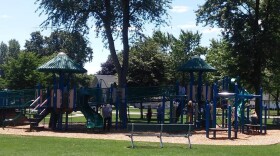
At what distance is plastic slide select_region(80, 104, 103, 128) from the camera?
2917cm

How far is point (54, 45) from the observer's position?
324ft

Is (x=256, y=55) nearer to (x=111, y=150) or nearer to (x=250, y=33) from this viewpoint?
(x=250, y=33)

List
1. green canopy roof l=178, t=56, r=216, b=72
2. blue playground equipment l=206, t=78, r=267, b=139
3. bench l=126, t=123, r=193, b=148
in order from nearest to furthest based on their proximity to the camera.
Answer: bench l=126, t=123, r=193, b=148 → blue playground equipment l=206, t=78, r=267, b=139 → green canopy roof l=178, t=56, r=216, b=72

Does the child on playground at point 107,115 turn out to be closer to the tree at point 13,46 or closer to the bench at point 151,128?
the bench at point 151,128

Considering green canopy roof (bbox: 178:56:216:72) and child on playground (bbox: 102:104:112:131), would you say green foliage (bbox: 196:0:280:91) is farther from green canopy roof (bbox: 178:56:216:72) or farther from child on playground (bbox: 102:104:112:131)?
child on playground (bbox: 102:104:112:131)

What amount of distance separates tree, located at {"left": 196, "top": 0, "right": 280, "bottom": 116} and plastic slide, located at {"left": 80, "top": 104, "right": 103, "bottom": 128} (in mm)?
13916

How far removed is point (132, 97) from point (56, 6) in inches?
330

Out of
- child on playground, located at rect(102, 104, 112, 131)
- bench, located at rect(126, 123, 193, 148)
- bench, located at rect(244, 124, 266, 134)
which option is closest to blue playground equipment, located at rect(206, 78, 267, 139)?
bench, located at rect(244, 124, 266, 134)

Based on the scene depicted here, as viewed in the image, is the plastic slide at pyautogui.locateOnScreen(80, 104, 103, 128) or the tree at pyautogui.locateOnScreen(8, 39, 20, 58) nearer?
the plastic slide at pyautogui.locateOnScreen(80, 104, 103, 128)

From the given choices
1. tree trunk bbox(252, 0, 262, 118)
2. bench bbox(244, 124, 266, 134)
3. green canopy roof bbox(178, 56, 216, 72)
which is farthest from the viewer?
tree trunk bbox(252, 0, 262, 118)

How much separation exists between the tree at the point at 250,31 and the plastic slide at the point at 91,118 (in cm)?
1392

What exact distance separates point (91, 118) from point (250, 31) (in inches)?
614

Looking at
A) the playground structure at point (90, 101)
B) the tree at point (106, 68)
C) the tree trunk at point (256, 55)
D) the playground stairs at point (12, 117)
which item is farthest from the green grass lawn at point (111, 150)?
the tree at point (106, 68)

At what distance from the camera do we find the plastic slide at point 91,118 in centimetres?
2917
